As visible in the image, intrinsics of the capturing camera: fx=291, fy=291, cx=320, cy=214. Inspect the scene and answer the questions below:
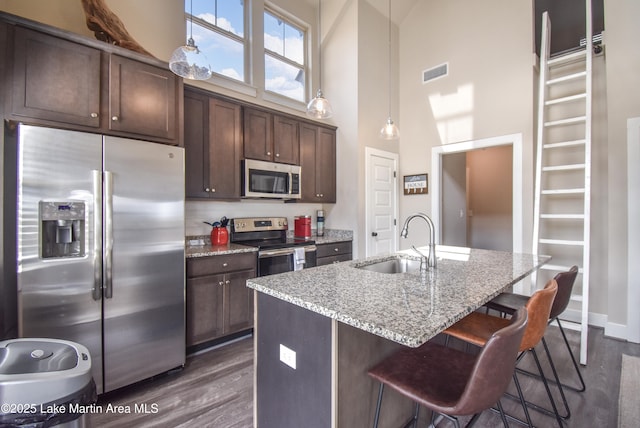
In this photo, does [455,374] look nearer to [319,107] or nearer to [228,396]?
[228,396]

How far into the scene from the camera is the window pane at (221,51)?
3.33 meters

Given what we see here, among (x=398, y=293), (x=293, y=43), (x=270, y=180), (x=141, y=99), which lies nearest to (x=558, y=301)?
(x=398, y=293)

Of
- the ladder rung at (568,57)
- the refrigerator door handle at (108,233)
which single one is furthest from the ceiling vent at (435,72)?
the refrigerator door handle at (108,233)

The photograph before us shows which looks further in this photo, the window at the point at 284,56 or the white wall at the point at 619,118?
the window at the point at 284,56

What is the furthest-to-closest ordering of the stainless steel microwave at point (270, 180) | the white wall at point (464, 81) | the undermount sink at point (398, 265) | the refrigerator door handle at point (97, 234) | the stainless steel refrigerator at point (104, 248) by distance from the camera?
the white wall at point (464, 81) → the stainless steel microwave at point (270, 180) → the undermount sink at point (398, 265) → the refrigerator door handle at point (97, 234) → the stainless steel refrigerator at point (104, 248)

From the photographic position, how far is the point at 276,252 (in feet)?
10.0

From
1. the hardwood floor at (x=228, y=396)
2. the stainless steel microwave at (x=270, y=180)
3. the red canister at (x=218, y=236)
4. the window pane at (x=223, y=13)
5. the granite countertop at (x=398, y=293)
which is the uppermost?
the window pane at (x=223, y=13)

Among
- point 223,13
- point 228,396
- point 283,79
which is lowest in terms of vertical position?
point 228,396

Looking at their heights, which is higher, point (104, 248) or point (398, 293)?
point (104, 248)

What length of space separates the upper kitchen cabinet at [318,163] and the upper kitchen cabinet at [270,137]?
0.15 m

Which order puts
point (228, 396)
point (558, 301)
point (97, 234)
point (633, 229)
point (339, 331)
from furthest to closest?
point (633, 229) < point (228, 396) < point (97, 234) < point (558, 301) < point (339, 331)

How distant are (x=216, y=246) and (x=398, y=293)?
7.22 ft

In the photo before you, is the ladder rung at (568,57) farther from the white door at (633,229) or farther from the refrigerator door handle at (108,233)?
the refrigerator door handle at (108,233)

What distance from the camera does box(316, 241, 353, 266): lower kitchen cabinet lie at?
3555 millimetres
